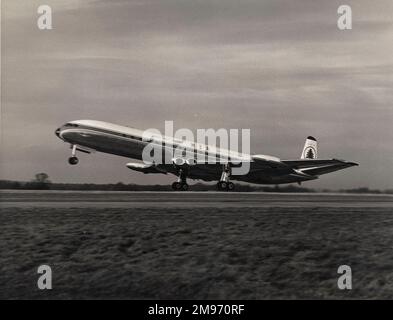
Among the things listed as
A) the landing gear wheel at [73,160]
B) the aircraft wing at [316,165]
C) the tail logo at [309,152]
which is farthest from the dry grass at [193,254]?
the tail logo at [309,152]

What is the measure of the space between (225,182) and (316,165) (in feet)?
32.9

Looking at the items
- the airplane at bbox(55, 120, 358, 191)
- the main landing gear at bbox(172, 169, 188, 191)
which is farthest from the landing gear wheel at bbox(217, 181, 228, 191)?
the main landing gear at bbox(172, 169, 188, 191)

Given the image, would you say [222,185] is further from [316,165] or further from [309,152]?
[309,152]

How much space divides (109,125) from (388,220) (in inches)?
1006

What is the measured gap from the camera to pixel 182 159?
163ft

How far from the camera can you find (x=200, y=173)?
52250mm

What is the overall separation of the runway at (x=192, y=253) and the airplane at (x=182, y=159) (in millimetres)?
11421

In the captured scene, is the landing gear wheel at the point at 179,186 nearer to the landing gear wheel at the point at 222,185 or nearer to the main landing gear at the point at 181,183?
the main landing gear at the point at 181,183

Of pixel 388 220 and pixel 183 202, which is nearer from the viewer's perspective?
pixel 388 220

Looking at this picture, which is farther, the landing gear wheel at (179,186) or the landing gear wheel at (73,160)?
the landing gear wheel at (179,186)

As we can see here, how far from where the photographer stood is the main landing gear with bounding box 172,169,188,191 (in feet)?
163

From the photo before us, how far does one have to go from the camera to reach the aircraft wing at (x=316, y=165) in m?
51.8
